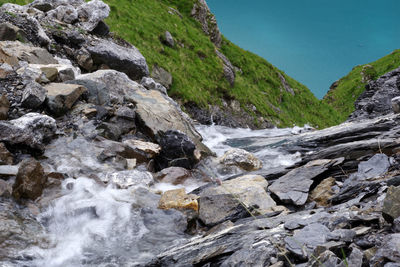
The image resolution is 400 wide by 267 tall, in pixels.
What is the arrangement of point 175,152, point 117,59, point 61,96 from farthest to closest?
point 117,59, point 175,152, point 61,96

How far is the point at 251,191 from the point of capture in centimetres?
784

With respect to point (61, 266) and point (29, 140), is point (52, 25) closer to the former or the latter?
point (29, 140)

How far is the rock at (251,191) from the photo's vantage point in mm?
7207

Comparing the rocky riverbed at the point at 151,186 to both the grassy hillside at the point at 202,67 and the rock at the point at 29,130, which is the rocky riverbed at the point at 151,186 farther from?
the grassy hillside at the point at 202,67

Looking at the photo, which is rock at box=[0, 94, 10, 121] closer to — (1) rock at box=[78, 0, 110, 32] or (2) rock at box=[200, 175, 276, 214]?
(2) rock at box=[200, 175, 276, 214]

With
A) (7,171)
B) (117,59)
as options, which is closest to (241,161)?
Answer: (7,171)

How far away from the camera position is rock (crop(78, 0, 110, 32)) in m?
18.3

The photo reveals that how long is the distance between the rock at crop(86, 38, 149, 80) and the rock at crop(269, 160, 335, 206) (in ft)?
38.8

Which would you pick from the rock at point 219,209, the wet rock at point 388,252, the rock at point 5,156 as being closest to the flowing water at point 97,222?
the rock at point 219,209

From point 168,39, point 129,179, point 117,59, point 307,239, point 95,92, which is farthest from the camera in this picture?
point 168,39

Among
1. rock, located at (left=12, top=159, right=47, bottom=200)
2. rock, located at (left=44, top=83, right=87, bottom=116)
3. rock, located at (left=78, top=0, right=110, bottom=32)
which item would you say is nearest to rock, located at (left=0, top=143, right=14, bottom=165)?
rock, located at (left=12, top=159, right=47, bottom=200)

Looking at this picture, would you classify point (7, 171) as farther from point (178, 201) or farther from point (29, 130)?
point (178, 201)

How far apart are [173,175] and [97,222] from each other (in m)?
3.39

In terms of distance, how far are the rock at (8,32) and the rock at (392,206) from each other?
14.7 meters
